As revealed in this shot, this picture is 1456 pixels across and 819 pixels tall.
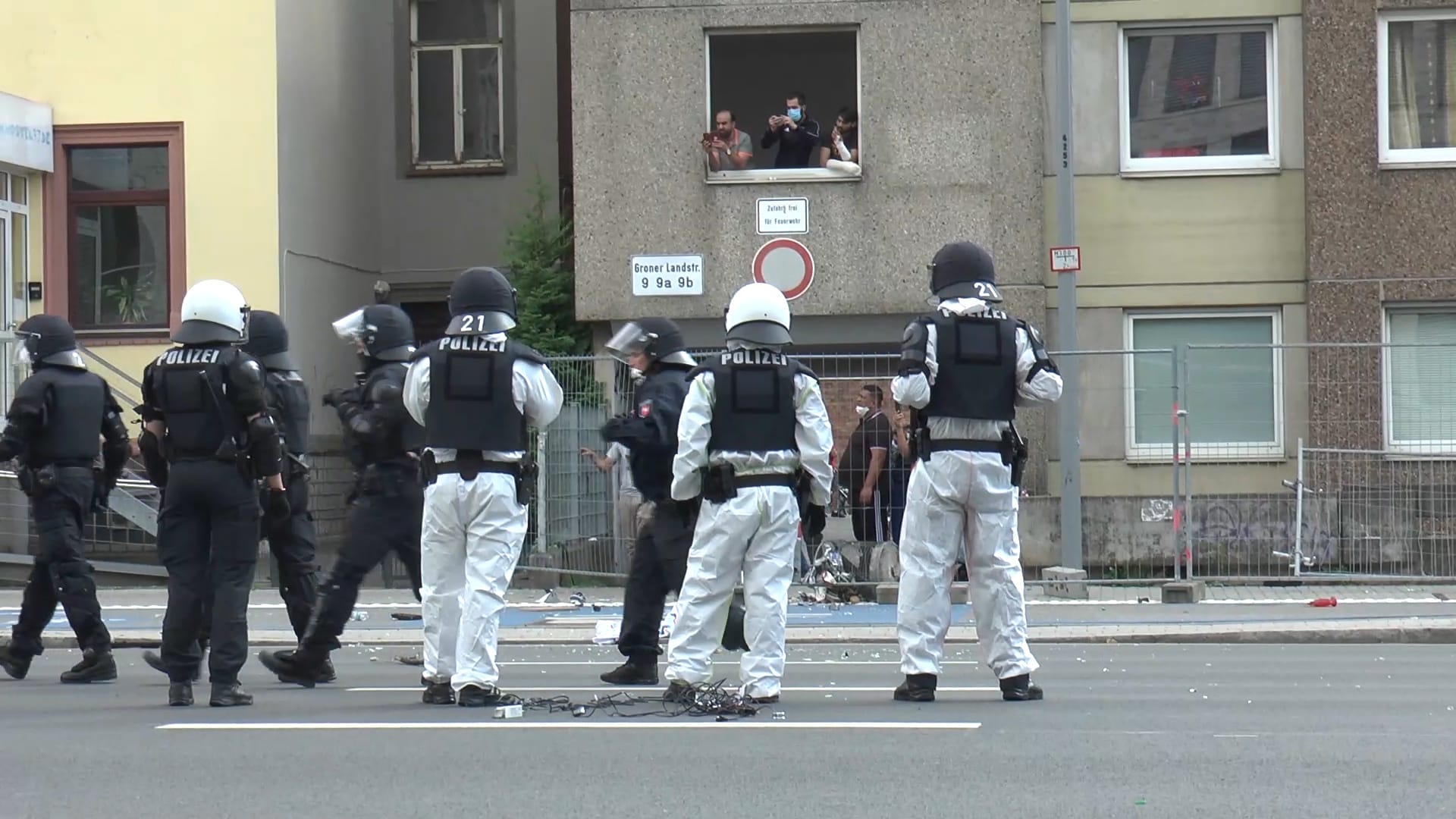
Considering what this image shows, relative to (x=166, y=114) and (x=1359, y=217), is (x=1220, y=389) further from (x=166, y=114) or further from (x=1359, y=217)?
(x=166, y=114)

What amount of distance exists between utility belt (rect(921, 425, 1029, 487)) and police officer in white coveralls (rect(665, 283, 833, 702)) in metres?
0.53

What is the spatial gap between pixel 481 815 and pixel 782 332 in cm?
341

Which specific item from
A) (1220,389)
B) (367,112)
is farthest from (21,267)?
(1220,389)

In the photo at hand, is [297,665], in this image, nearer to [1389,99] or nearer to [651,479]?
[651,479]

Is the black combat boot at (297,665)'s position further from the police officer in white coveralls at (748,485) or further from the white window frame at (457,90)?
the white window frame at (457,90)

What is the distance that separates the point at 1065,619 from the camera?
14.4m

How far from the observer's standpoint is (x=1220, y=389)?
16.6 metres

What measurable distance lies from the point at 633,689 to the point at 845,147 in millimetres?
9788

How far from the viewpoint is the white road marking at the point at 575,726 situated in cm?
859

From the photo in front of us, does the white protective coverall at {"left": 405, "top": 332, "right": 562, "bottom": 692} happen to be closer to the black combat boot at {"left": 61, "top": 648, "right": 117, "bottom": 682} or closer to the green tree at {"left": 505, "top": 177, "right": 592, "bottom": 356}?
the black combat boot at {"left": 61, "top": 648, "right": 117, "bottom": 682}

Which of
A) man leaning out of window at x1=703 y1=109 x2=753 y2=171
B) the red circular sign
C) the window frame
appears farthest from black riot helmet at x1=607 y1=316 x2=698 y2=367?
the window frame

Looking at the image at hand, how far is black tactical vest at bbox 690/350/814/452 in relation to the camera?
9.25 m

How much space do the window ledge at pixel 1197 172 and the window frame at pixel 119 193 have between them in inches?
377

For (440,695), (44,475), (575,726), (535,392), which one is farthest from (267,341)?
(575,726)
